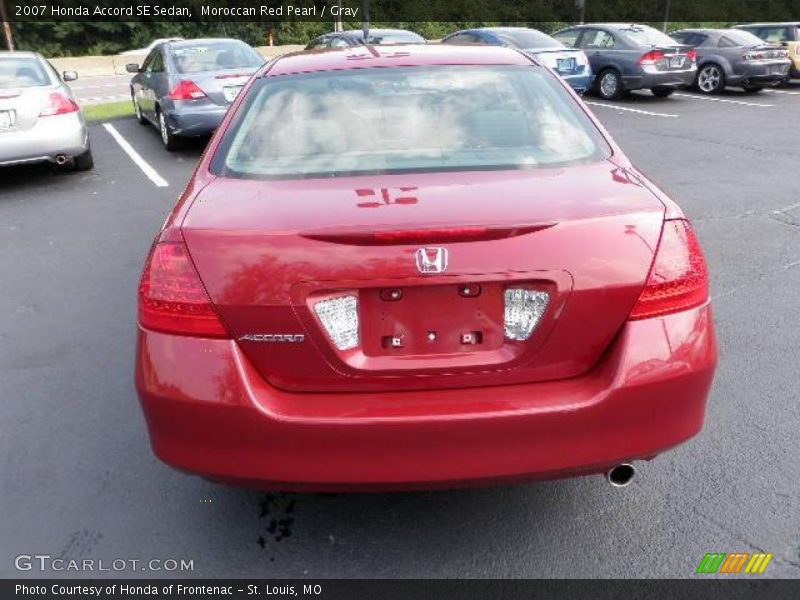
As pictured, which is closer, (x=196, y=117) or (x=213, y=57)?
(x=196, y=117)

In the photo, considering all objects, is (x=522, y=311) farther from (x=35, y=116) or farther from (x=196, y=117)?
(x=196, y=117)

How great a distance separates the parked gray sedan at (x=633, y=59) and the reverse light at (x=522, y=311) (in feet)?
49.8

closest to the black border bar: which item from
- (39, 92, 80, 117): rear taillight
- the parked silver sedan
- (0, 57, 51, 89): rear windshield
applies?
(0, 57, 51, 89): rear windshield

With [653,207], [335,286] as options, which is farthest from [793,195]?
[335,286]

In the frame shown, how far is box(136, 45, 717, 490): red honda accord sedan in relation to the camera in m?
2.19

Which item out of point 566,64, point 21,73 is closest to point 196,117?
point 21,73

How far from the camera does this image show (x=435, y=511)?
2.88 meters

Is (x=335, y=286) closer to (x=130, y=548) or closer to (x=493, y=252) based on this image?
(x=493, y=252)

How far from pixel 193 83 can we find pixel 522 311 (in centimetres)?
886

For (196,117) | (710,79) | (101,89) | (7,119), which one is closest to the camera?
(7,119)

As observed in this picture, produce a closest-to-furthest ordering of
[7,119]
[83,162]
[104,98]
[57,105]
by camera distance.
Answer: [7,119], [57,105], [83,162], [104,98]

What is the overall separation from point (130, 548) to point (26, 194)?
22.2 ft

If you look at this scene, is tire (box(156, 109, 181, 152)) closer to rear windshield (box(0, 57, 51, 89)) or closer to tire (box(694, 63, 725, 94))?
rear windshield (box(0, 57, 51, 89))

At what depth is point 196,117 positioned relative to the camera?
9.98 metres
